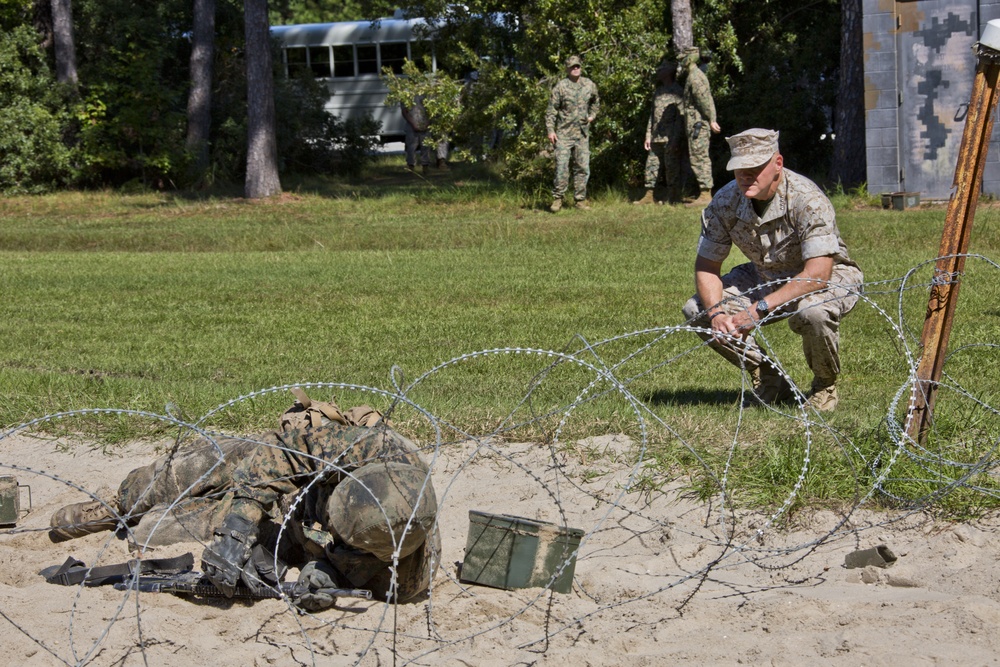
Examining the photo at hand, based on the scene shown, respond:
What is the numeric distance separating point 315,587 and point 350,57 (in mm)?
27340

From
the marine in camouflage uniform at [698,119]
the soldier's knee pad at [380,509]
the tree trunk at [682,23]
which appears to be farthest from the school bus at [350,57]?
the soldier's knee pad at [380,509]

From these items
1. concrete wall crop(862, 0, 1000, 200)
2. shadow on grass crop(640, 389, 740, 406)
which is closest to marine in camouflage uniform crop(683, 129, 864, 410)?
shadow on grass crop(640, 389, 740, 406)

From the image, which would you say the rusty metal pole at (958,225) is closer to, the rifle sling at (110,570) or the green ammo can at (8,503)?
the rifle sling at (110,570)

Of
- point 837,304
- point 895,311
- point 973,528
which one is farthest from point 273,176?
point 973,528

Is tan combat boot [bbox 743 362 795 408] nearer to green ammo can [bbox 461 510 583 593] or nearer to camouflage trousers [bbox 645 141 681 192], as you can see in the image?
green ammo can [bbox 461 510 583 593]

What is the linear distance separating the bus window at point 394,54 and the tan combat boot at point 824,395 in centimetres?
2454

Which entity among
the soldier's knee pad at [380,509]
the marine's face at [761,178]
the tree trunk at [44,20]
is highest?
the tree trunk at [44,20]

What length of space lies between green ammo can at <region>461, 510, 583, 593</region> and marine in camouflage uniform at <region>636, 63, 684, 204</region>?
13.3 meters

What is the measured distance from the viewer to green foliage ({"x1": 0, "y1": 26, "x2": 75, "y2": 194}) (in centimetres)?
2308

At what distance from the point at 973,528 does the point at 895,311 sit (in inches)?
200

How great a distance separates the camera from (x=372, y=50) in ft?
99.1

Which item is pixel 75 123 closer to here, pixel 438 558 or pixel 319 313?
pixel 319 313

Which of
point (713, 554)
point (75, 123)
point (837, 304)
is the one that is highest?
point (75, 123)

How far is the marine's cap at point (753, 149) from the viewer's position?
5.92 metres
